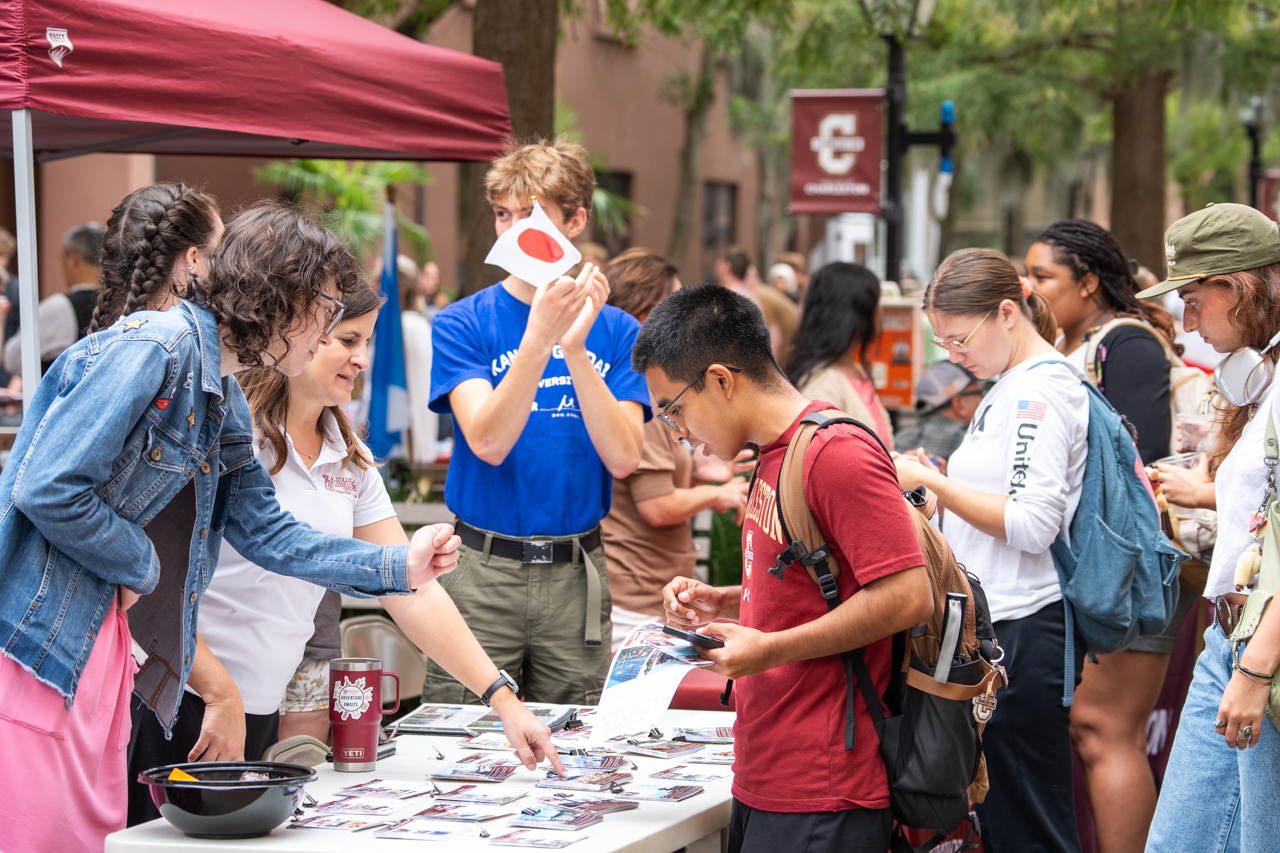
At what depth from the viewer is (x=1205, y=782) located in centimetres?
288

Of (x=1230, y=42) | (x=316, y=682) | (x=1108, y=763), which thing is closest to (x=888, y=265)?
(x=1108, y=763)

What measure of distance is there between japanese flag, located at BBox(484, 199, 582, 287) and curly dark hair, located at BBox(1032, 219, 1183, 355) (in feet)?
6.41

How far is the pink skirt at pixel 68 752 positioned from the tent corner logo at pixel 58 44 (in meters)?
1.62

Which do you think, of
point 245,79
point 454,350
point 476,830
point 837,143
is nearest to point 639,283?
point 454,350

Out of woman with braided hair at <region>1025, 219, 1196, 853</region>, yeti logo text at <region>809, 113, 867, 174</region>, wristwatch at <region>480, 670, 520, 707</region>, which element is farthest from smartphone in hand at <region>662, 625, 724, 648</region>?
yeti logo text at <region>809, 113, 867, 174</region>

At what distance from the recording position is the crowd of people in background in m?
2.32

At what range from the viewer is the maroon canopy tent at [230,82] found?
3.28 m

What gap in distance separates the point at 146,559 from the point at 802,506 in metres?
1.24

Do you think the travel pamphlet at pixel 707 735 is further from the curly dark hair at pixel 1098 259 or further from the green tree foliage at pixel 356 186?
the green tree foliage at pixel 356 186

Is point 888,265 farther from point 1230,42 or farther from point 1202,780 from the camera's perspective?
point 1230,42

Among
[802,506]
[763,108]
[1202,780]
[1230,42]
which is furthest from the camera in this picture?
[763,108]

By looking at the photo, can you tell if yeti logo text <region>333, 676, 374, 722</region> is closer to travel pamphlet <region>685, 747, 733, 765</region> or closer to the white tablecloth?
the white tablecloth

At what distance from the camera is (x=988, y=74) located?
573 inches

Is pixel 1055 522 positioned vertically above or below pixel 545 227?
below
